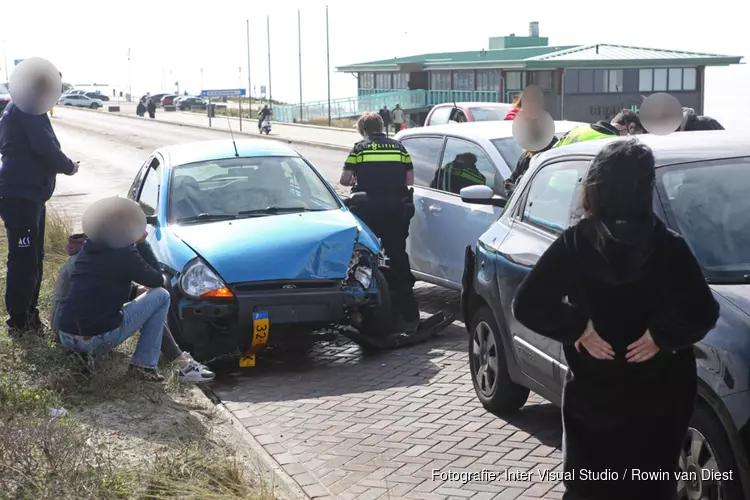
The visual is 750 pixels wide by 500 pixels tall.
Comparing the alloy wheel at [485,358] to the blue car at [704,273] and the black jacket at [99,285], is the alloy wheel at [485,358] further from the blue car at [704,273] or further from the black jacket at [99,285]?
the black jacket at [99,285]

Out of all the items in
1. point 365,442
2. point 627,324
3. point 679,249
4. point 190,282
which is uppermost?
point 679,249

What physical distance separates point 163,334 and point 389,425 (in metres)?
1.73

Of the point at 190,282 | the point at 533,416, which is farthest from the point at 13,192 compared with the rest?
the point at 533,416

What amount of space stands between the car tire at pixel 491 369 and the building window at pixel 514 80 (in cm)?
4647

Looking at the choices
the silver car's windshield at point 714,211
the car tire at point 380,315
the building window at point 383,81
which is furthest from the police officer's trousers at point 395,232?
the building window at point 383,81

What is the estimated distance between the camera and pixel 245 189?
28.7 ft

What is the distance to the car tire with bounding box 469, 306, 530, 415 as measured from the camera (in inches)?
242

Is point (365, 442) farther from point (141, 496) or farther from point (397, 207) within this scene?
point (397, 207)

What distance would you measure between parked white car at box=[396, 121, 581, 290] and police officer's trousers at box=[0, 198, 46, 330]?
3.34 meters

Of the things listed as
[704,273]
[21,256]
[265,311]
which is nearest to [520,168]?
[265,311]

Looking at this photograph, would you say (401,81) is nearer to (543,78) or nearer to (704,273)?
(543,78)

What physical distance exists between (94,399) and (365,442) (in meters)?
1.70

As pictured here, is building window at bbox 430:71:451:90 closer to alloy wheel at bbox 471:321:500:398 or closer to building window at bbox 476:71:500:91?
building window at bbox 476:71:500:91

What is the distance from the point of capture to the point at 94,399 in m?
6.47
